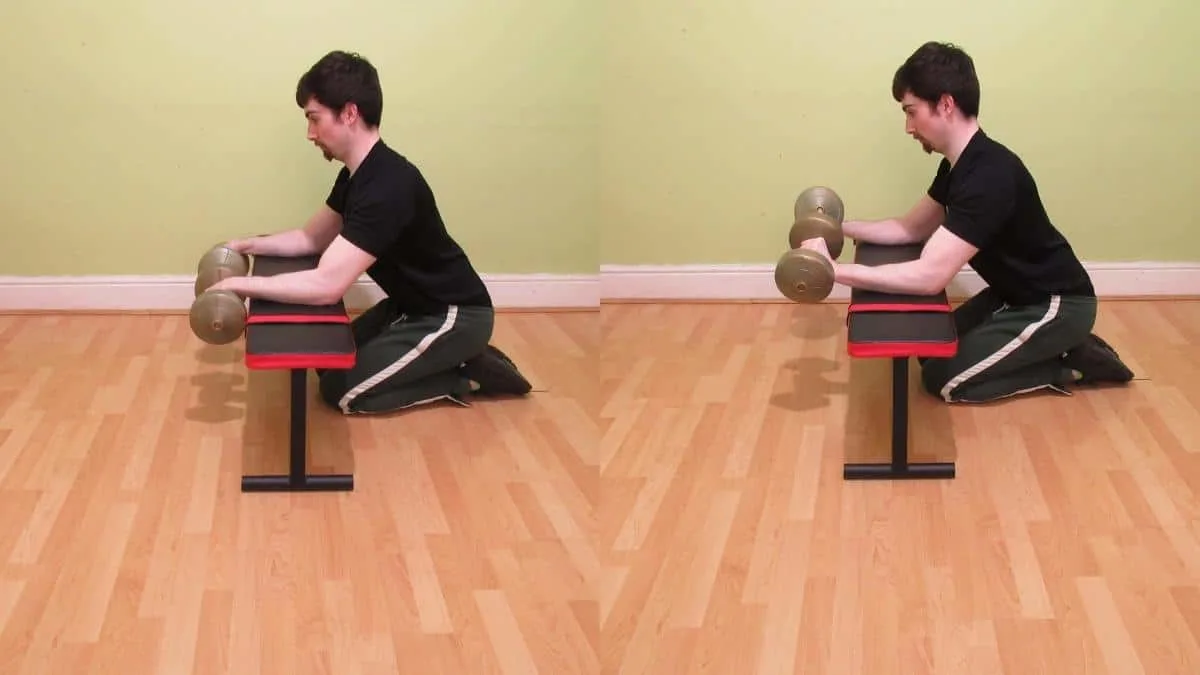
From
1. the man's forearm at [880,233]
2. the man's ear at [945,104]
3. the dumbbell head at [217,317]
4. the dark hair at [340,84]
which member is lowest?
the dumbbell head at [217,317]

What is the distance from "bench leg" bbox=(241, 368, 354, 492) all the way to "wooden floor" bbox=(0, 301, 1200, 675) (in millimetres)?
42

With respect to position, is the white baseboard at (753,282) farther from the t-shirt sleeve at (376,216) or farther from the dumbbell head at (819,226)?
the t-shirt sleeve at (376,216)

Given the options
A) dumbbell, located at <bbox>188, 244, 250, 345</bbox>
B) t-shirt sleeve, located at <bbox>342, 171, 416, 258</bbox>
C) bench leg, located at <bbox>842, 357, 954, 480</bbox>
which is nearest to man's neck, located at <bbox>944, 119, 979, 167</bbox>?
bench leg, located at <bbox>842, 357, 954, 480</bbox>

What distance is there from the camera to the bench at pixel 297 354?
10.2 ft

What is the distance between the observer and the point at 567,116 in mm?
4371

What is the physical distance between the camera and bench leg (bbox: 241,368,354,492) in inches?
124

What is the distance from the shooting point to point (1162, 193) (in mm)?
4461

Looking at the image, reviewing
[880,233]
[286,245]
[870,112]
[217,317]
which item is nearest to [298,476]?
[217,317]

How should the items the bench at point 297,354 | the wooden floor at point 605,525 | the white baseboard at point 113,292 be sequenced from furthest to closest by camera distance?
the white baseboard at point 113,292 → the bench at point 297,354 → the wooden floor at point 605,525

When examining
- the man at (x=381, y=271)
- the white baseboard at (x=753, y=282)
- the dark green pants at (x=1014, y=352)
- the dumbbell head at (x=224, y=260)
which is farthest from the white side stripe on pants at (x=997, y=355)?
the dumbbell head at (x=224, y=260)

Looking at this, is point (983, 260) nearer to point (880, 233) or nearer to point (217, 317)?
point (880, 233)

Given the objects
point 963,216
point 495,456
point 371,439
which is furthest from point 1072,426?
point 371,439

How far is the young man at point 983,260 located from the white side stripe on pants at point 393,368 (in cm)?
98

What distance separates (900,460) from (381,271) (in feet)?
4.61
